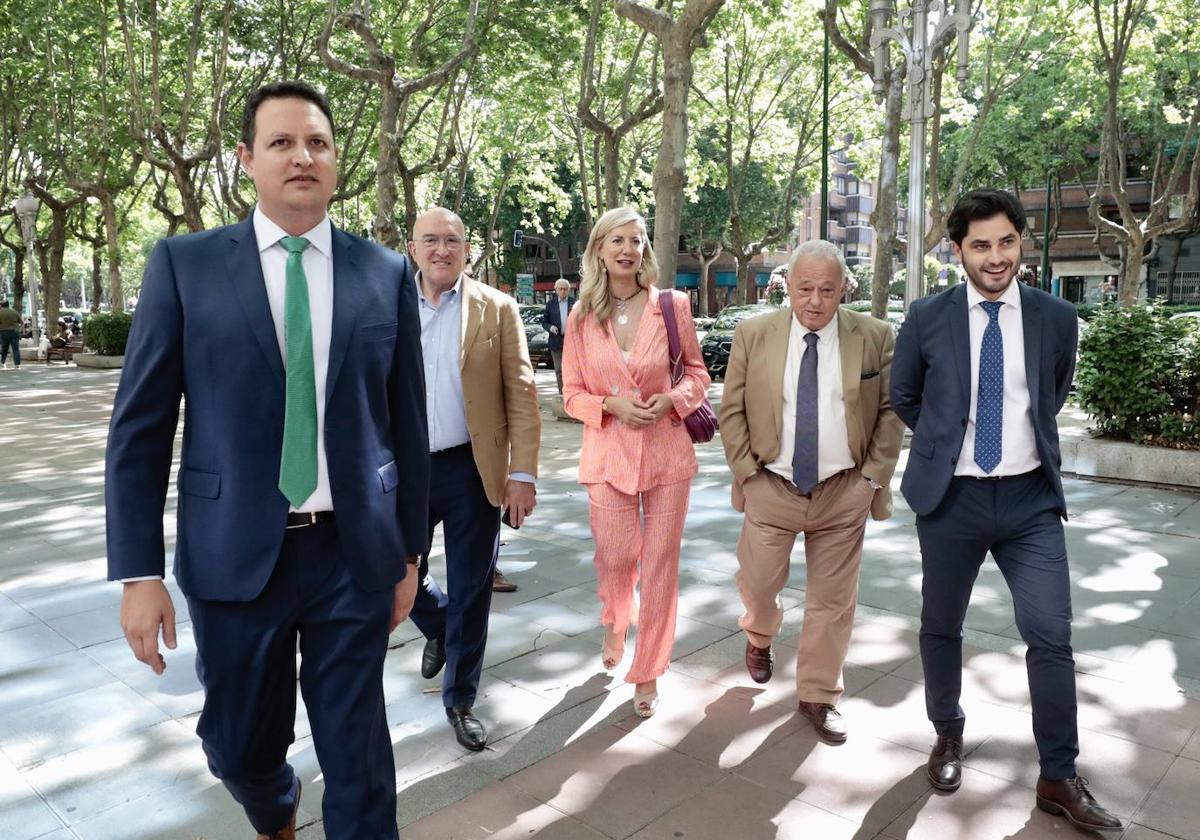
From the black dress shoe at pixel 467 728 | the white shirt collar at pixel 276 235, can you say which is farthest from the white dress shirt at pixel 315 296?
the black dress shoe at pixel 467 728

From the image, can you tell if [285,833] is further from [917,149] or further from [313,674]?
[917,149]

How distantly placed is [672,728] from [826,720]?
1.89 feet

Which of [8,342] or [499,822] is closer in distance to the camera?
[499,822]

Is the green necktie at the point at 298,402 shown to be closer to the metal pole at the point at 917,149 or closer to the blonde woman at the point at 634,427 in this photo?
the blonde woman at the point at 634,427

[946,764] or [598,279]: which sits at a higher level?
[598,279]

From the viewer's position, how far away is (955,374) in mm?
3260

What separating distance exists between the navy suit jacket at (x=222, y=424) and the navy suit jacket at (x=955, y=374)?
186cm

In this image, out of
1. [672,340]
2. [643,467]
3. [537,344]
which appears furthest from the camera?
[537,344]

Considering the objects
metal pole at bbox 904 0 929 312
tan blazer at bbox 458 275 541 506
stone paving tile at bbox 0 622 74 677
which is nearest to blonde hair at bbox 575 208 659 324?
tan blazer at bbox 458 275 541 506

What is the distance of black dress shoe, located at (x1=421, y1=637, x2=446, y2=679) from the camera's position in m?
4.36

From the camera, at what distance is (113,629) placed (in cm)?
515

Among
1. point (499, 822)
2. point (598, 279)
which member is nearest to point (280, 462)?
point (499, 822)

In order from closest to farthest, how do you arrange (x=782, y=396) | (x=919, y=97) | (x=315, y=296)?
(x=315, y=296), (x=782, y=396), (x=919, y=97)

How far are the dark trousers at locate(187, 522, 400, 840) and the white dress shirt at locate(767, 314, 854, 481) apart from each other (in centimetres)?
198
